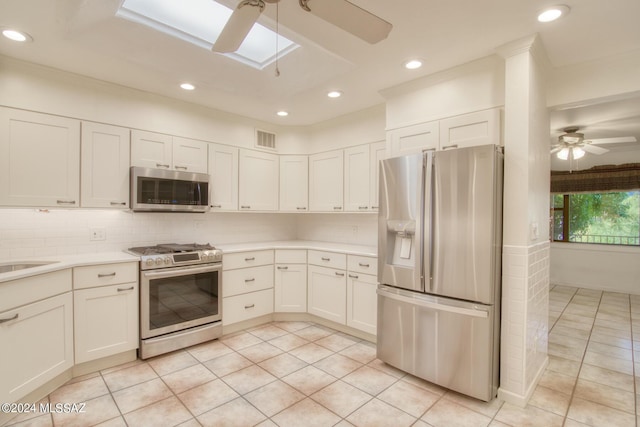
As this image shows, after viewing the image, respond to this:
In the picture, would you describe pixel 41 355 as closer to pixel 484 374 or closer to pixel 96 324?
pixel 96 324

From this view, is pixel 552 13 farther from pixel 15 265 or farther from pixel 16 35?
pixel 15 265

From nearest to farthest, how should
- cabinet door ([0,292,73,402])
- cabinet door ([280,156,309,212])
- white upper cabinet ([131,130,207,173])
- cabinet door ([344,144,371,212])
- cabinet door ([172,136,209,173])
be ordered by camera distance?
cabinet door ([0,292,73,402]), white upper cabinet ([131,130,207,173]), cabinet door ([172,136,209,173]), cabinet door ([344,144,371,212]), cabinet door ([280,156,309,212])

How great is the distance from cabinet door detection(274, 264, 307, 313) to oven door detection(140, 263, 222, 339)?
77cm

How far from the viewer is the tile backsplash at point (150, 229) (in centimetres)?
272

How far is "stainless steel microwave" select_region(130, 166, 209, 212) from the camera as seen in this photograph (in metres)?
2.99

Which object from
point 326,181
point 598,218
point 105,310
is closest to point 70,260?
point 105,310

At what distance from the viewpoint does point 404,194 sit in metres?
2.59

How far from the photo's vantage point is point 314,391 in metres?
2.38

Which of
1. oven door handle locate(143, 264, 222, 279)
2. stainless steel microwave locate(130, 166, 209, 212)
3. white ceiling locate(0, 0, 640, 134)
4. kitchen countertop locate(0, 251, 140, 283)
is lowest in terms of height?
oven door handle locate(143, 264, 222, 279)

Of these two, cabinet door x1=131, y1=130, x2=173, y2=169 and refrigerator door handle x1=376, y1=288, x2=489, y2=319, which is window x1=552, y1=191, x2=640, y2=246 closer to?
refrigerator door handle x1=376, y1=288, x2=489, y2=319

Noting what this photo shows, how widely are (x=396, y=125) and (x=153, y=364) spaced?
3139 mm

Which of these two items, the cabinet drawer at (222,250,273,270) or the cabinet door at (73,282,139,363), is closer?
the cabinet door at (73,282,139,363)

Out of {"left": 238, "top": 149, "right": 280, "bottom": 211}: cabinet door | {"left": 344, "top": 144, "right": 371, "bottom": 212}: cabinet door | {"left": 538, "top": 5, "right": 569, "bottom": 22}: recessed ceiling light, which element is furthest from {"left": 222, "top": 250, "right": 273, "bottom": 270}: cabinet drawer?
{"left": 538, "top": 5, "right": 569, "bottom": 22}: recessed ceiling light

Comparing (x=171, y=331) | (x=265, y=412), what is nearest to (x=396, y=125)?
(x=265, y=412)
